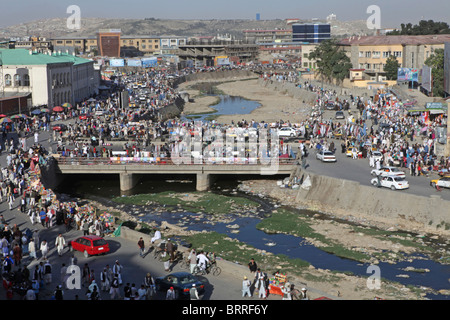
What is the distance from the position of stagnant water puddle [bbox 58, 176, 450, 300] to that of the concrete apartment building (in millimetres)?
60319

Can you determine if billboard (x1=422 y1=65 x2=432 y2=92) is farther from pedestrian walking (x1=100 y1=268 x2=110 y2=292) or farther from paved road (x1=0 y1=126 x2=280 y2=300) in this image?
pedestrian walking (x1=100 y1=268 x2=110 y2=292)

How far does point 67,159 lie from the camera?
49938mm

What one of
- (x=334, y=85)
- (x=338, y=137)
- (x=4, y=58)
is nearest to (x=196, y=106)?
(x=334, y=85)

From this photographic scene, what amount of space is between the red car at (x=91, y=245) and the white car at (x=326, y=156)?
2185 cm

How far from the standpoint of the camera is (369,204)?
130ft

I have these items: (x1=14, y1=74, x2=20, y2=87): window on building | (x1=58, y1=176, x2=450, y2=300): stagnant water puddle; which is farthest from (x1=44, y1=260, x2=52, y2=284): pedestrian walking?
(x1=14, y1=74, x2=20, y2=87): window on building

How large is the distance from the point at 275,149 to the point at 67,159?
15674 mm

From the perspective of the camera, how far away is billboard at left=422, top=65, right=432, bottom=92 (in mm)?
78688

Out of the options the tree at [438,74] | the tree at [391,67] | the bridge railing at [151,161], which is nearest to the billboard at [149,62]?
the tree at [391,67]

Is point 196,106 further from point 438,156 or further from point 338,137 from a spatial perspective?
point 438,156

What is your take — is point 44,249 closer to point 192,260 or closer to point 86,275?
point 86,275

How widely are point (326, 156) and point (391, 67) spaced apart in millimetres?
55515

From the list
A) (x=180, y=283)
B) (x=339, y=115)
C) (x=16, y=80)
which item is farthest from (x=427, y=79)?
(x=180, y=283)

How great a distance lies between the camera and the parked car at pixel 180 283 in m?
25.0
